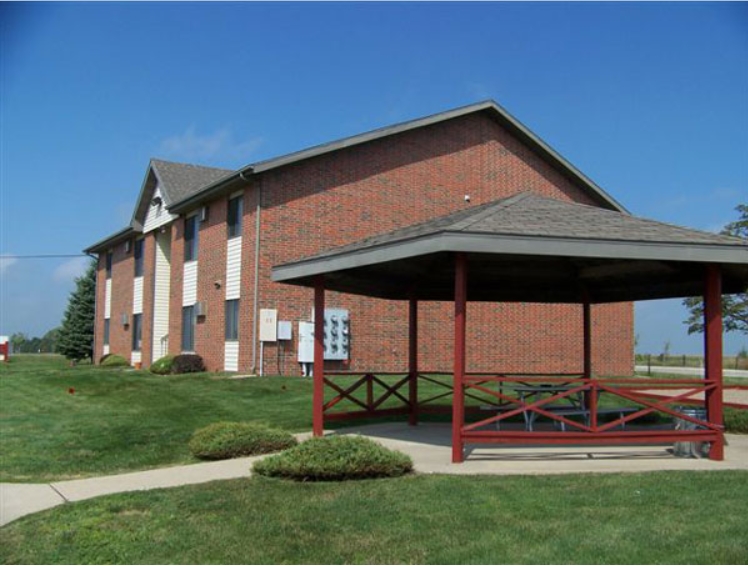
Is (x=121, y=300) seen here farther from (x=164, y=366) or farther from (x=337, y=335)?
(x=337, y=335)

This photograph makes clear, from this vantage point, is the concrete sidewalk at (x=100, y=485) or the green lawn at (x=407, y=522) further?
the concrete sidewalk at (x=100, y=485)


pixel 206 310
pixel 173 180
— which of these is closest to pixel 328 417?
pixel 206 310

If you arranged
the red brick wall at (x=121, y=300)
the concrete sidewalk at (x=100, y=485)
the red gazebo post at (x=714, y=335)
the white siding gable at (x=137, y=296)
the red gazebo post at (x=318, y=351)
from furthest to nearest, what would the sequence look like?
the red brick wall at (x=121, y=300), the white siding gable at (x=137, y=296), the red gazebo post at (x=318, y=351), the red gazebo post at (x=714, y=335), the concrete sidewalk at (x=100, y=485)

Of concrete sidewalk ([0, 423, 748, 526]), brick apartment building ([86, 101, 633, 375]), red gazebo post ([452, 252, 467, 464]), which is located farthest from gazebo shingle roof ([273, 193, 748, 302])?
brick apartment building ([86, 101, 633, 375])

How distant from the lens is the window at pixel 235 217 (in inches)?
951

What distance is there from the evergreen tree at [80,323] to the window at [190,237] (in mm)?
20646

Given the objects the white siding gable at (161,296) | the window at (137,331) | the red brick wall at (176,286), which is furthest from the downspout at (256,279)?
the window at (137,331)

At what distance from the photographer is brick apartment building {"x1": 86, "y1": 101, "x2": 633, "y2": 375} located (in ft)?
74.2

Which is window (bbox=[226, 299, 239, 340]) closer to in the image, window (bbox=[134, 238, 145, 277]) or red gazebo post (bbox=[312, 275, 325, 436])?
red gazebo post (bbox=[312, 275, 325, 436])

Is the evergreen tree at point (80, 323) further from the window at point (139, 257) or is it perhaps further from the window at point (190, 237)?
the window at point (190, 237)

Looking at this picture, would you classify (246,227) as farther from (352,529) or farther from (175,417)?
(352,529)

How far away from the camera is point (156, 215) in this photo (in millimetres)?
33438

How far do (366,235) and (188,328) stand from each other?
8.63 metres

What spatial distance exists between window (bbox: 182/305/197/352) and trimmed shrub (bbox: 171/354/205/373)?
1674 millimetres
